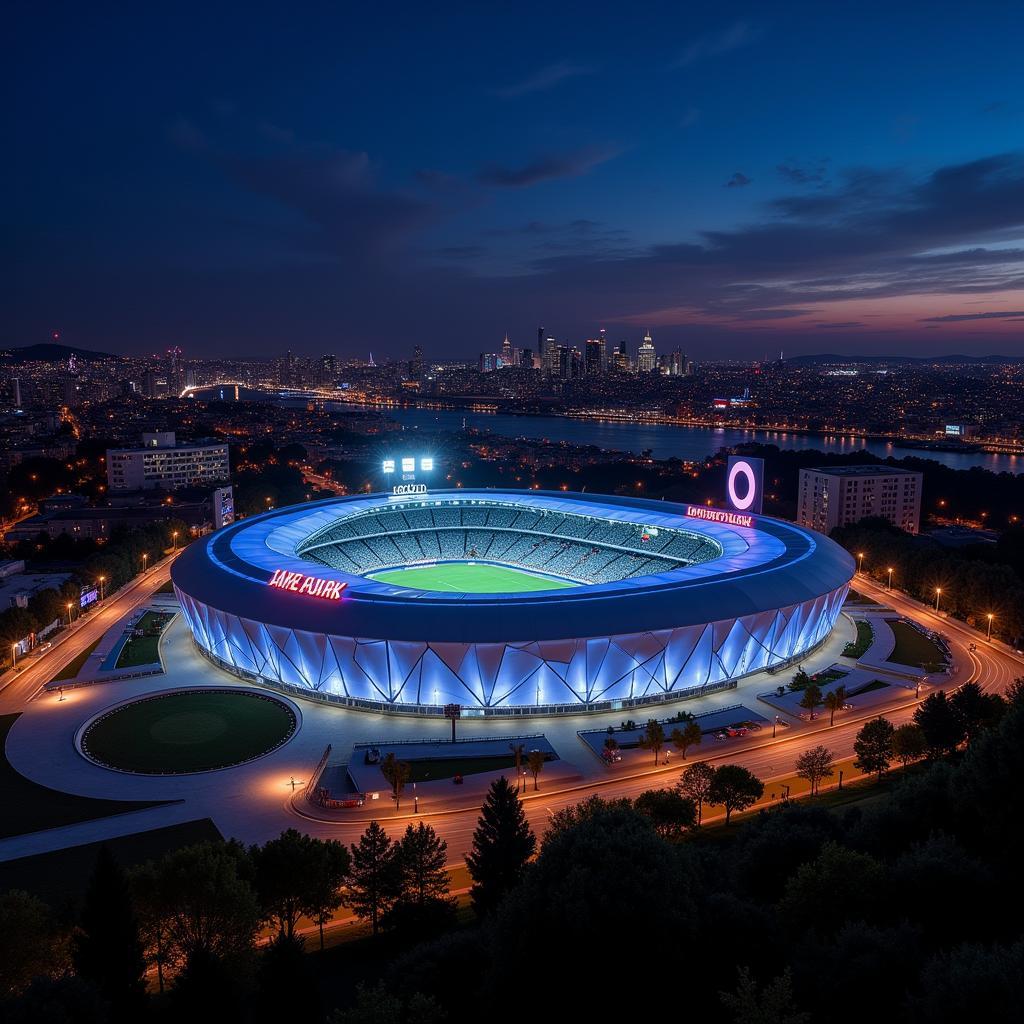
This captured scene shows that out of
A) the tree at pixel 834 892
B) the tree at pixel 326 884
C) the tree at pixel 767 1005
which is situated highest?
the tree at pixel 767 1005

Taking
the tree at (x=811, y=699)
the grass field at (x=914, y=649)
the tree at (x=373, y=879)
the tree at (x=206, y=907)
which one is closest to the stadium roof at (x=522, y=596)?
the tree at (x=811, y=699)

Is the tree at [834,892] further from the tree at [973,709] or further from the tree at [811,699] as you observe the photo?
the tree at [811,699]

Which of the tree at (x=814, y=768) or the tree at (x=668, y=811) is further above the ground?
the tree at (x=668, y=811)

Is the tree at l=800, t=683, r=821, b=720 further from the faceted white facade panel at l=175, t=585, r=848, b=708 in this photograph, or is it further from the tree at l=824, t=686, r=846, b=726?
the faceted white facade panel at l=175, t=585, r=848, b=708

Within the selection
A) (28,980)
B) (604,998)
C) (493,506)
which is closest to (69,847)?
(28,980)

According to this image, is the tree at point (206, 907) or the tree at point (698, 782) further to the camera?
the tree at point (698, 782)

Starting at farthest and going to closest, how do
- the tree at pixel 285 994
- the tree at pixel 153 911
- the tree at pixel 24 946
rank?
1. the tree at pixel 153 911
2. the tree at pixel 24 946
3. the tree at pixel 285 994

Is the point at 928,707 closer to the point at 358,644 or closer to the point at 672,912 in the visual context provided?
the point at 672,912
